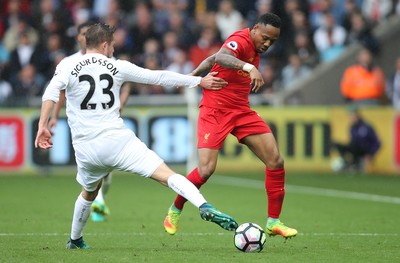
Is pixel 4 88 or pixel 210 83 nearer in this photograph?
pixel 210 83

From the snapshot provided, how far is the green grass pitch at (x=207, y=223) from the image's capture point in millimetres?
9133

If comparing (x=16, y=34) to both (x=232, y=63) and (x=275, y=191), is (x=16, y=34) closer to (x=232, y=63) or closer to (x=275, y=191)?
(x=275, y=191)

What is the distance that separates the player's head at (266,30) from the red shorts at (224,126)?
0.76m

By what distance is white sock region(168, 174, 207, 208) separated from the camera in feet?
28.8

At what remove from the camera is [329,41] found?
22.7 metres

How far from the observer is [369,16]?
78.4 ft

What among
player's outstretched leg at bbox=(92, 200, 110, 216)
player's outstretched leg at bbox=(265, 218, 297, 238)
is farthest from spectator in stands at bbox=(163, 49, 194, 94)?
player's outstretched leg at bbox=(265, 218, 297, 238)

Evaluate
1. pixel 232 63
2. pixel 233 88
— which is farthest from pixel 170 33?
pixel 232 63

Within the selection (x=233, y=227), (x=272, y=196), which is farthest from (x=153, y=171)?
(x=272, y=196)

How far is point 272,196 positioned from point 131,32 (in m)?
12.5

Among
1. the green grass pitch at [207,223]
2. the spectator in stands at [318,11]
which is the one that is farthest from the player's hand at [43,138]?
the spectator in stands at [318,11]

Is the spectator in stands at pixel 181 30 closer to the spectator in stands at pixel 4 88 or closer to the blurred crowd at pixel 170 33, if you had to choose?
the blurred crowd at pixel 170 33

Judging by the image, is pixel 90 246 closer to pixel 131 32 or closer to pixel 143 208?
pixel 143 208

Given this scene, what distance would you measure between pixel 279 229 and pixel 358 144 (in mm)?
10710
